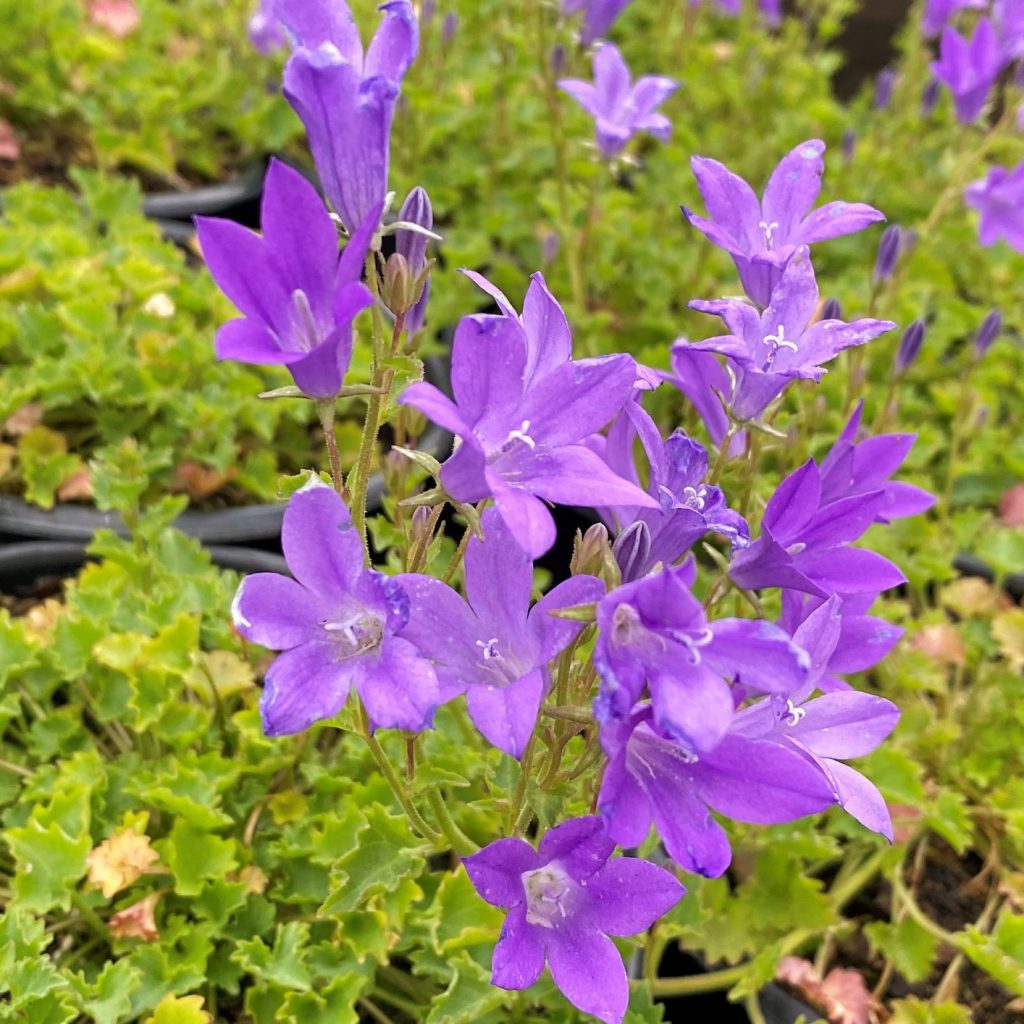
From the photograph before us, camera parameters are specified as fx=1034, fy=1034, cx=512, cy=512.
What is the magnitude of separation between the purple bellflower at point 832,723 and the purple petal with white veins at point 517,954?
24cm

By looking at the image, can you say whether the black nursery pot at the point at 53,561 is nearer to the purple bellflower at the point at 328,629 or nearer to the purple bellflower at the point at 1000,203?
the purple bellflower at the point at 328,629

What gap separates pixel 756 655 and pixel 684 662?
0.05 metres

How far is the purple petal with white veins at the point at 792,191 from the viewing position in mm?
1030

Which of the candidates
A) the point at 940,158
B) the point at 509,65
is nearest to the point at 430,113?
the point at 509,65

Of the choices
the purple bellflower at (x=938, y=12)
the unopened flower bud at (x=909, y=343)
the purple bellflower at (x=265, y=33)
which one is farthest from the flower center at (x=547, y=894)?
the purple bellflower at (x=265, y=33)

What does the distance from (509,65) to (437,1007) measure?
2.68 metres

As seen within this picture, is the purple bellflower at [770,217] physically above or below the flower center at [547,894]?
above

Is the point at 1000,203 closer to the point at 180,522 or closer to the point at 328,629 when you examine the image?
the point at 180,522

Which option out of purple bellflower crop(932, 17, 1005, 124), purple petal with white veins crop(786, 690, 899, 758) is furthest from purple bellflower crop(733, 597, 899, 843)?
purple bellflower crop(932, 17, 1005, 124)

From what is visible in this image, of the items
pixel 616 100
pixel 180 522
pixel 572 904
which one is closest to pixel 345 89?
pixel 572 904

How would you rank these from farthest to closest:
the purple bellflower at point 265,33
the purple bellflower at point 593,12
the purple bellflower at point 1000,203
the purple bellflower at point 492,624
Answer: the purple bellflower at point 265,33
the purple bellflower at point 1000,203
the purple bellflower at point 593,12
the purple bellflower at point 492,624

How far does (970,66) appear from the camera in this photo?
7.50ft

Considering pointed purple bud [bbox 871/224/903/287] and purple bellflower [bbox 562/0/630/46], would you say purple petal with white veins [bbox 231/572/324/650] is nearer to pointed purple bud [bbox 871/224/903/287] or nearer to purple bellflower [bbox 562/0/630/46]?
pointed purple bud [bbox 871/224/903/287]

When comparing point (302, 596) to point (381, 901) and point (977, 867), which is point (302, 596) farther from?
point (977, 867)
